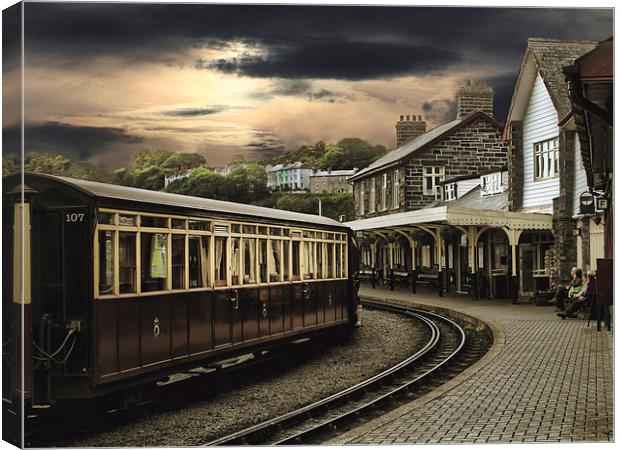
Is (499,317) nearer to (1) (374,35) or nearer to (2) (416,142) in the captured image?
(2) (416,142)

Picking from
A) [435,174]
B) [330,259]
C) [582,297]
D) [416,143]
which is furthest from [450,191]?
[416,143]

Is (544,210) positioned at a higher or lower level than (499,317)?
higher

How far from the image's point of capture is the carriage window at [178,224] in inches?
370

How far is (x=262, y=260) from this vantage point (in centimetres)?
1177

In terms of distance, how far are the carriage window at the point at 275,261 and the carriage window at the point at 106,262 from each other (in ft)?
12.2

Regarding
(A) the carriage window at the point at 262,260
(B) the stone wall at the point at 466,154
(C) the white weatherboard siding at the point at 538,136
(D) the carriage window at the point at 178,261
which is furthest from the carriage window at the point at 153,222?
(C) the white weatherboard siding at the point at 538,136

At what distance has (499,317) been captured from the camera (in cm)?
1414

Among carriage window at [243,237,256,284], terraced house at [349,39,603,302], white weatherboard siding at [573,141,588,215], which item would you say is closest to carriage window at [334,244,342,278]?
terraced house at [349,39,603,302]

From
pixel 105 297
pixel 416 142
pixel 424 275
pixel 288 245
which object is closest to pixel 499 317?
pixel 424 275

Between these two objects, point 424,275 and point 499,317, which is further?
point 424,275

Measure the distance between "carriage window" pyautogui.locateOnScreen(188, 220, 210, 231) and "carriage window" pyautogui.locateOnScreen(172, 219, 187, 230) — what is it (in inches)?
5.2

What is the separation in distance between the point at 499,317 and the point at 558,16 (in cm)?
630

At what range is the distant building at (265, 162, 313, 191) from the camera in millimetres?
9586

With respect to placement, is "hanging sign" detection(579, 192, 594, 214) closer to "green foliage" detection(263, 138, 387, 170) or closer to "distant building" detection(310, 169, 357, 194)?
"distant building" detection(310, 169, 357, 194)
